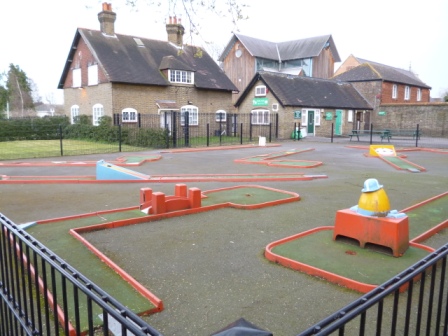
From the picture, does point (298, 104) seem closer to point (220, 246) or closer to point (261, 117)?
point (261, 117)

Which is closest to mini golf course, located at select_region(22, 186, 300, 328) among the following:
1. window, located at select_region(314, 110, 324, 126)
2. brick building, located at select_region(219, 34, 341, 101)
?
window, located at select_region(314, 110, 324, 126)

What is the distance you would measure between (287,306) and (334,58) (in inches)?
2175

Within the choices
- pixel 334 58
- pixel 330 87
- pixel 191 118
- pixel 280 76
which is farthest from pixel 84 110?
pixel 334 58

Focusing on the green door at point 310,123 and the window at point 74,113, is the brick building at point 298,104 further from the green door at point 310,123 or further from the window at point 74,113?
the window at point 74,113

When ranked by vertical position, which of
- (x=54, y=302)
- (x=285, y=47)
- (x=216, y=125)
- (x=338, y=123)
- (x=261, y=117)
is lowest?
(x=54, y=302)

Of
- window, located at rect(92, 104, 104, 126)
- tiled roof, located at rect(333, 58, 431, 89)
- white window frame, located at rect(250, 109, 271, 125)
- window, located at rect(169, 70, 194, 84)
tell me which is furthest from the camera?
tiled roof, located at rect(333, 58, 431, 89)

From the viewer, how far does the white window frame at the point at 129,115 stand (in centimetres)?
2955

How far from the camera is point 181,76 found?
3250 cm

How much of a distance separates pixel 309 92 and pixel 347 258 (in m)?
30.9

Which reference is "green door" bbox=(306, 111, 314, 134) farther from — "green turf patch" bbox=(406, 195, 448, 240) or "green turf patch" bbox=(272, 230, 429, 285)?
"green turf patch" bbox=(272, 230, 429, 285)

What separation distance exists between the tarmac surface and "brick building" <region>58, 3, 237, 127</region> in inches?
783

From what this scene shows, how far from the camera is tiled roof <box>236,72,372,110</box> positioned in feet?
106

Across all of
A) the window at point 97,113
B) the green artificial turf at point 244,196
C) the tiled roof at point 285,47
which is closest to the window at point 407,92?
the tiled roof at point 285,47

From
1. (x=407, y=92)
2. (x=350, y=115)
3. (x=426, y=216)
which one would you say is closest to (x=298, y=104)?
(x=350, y=115)
